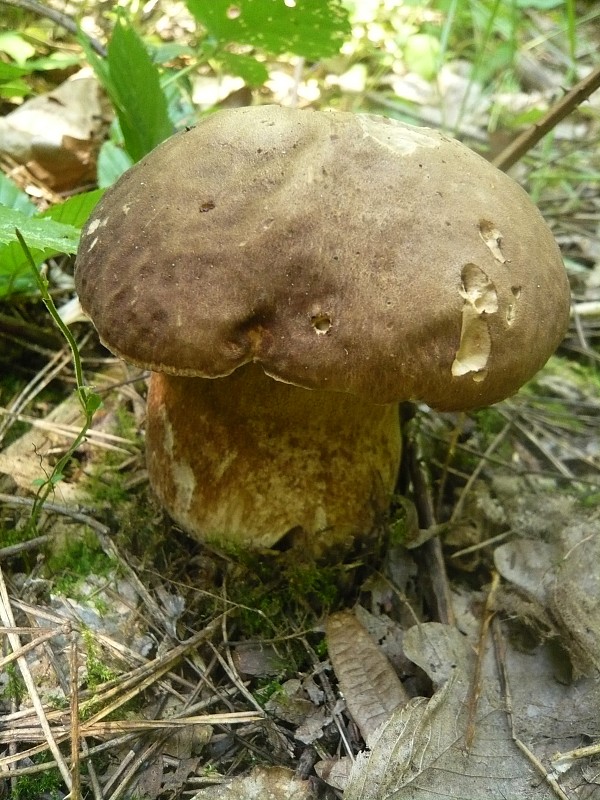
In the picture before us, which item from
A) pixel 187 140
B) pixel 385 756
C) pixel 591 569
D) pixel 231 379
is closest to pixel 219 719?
pixel 385 756

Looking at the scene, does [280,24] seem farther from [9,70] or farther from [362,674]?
[362,674]

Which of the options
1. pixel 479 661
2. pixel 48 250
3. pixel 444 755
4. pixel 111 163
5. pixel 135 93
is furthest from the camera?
pixel 111 163

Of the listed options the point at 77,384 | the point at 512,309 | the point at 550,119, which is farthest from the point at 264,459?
the point at 550,119

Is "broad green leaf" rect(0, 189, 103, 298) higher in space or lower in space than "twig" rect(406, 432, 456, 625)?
higher

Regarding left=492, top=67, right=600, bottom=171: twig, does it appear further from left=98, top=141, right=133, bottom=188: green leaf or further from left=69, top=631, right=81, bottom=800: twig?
left=69, top=631, right=81, bottom=800: twig

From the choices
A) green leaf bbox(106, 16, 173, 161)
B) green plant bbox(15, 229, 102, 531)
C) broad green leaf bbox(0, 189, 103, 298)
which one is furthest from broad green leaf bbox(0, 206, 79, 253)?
green leaf bbox(106, 16, 173, 161)
